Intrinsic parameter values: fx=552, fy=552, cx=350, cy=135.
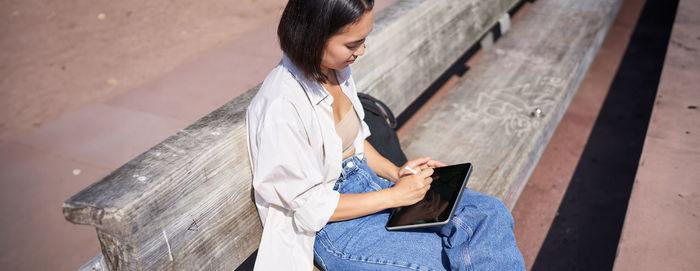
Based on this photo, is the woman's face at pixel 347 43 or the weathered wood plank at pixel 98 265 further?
the woman's face at pixel 347 43

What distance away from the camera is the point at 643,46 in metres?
→ 5.35

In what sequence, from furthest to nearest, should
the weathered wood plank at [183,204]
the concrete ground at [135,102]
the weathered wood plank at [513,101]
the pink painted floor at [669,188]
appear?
the concrete ground at [135,102]
the weathered wood plank at [513,101]
the pink painted floor at [669,188]
the weathered wood plank at [183,204]

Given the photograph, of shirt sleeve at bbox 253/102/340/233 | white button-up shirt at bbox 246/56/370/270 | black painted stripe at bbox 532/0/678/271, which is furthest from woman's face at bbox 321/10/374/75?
black painted stripe at bbox 532/0/678/271

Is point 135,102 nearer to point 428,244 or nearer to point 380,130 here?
point 380,130

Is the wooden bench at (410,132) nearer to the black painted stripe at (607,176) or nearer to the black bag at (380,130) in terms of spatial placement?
the black bag at (380,130)

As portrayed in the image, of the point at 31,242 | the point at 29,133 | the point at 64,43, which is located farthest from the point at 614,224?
the point at 64,43

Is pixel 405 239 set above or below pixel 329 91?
below

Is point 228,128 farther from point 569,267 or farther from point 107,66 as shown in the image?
point 107,66

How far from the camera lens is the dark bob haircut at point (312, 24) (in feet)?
5.63

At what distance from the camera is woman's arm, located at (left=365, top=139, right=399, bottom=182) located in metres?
2.36

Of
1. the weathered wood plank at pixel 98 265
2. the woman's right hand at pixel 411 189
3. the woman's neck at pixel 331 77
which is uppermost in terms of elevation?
the woman's neck at pixel 331 77

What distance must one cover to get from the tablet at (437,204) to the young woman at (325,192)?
0.04m

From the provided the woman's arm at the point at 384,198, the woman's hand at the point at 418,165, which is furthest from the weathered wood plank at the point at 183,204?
the woman's hand at the point at 418,165

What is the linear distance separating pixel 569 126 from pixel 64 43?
5198mm
